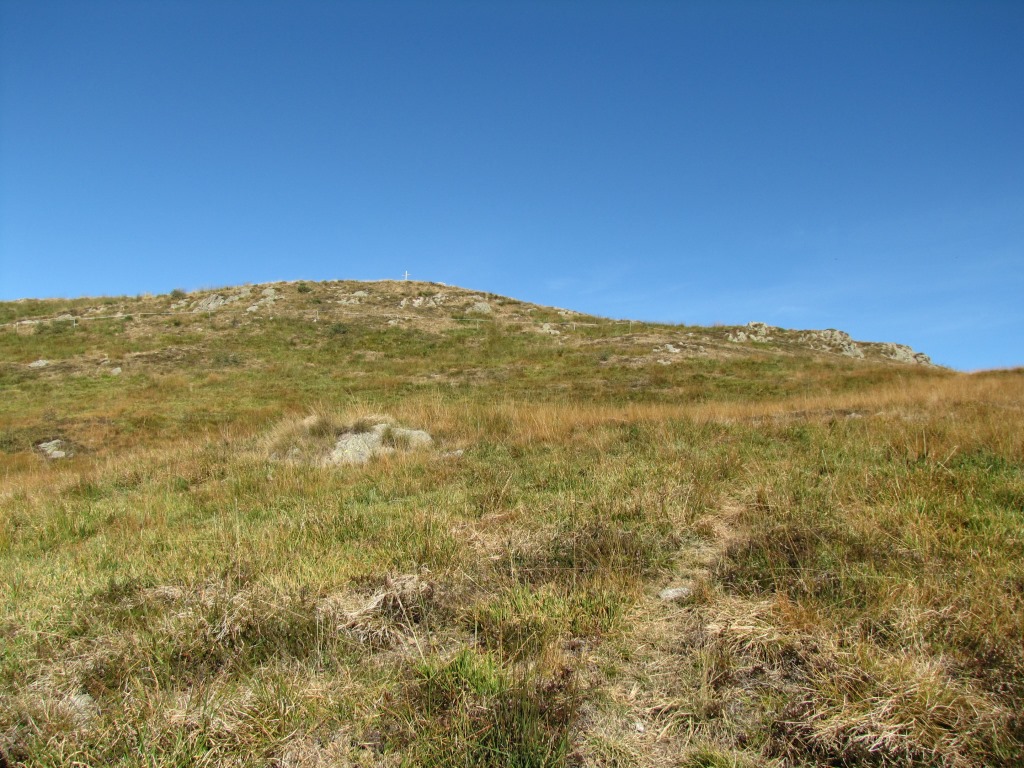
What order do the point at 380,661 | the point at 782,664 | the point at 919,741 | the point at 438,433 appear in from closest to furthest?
1. the point at 919,741
2. the point at 782,664
3. the point at 380,661
4. the point at 438,433

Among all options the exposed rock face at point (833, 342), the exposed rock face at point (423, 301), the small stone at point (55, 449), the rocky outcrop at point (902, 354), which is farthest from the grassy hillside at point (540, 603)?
the exposed rock face at point (423, 301)

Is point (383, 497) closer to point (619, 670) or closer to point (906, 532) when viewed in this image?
point (619, 670)

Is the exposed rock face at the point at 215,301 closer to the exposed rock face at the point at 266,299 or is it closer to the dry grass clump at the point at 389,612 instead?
the exposed rock face at the point at 266,299

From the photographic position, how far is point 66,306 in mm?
40969

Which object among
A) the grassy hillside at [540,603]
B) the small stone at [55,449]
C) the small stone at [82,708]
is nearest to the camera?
the grassy hillside at [540,603]

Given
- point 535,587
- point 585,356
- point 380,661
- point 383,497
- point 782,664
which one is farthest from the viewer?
point 585,356

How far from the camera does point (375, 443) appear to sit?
10016 millimetres

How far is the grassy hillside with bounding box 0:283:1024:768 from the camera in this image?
2.39 m

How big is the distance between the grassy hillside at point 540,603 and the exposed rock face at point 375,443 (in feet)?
1.59

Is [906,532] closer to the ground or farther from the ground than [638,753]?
farther from the ground

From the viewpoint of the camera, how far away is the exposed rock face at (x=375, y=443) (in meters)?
9.25

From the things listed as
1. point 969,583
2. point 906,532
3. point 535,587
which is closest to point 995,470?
point 906,532

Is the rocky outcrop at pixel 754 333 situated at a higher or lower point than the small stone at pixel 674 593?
higher

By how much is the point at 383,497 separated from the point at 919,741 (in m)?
5.29
